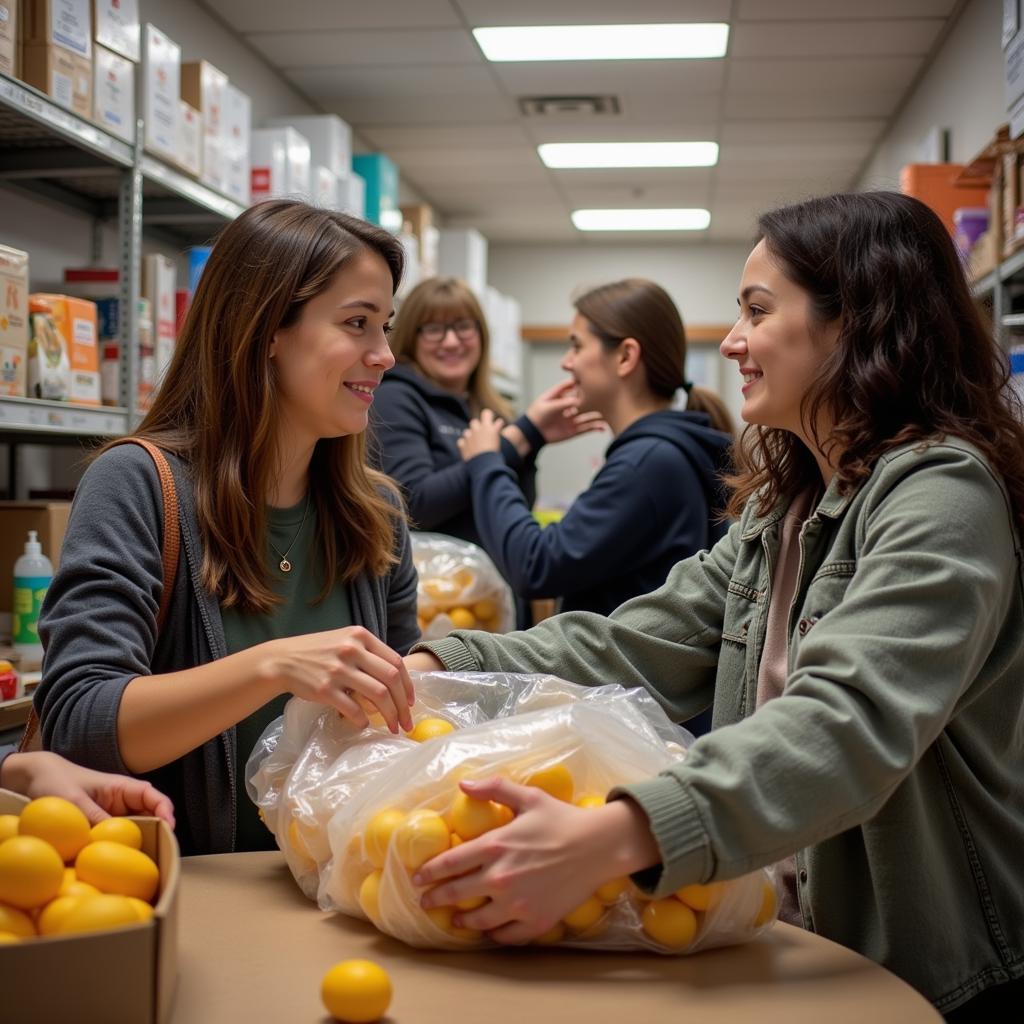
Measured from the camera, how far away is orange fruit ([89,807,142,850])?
98 centimetres

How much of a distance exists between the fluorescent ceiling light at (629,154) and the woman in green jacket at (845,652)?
15.9 ft

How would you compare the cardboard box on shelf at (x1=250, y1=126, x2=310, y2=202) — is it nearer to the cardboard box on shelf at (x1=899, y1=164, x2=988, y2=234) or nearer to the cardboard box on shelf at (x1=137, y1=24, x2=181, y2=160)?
the cardboard box on shelf at (x1=137, y1=24, x2=181, y2=160)

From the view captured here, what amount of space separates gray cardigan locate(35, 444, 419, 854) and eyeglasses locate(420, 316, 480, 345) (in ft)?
6.73

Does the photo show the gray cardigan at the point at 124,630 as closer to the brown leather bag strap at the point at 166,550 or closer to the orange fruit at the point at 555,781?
the brown leather bag strap at the point at 166,550

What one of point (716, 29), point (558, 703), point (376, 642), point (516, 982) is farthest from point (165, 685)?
point (716, 29)

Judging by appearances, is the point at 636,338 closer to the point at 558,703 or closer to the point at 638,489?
the point at 638,489

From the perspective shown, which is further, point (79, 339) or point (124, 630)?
point (79, 339)

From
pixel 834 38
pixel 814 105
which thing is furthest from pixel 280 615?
pixel 814 105

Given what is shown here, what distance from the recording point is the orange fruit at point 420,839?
3.22ft

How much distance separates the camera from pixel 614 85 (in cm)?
516

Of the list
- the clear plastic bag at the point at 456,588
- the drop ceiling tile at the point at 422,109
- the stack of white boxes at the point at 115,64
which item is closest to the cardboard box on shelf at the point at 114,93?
the stack of white boxes at the point at 115,64

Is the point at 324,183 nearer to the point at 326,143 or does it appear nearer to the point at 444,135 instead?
the point at 326,143

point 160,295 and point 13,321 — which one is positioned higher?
point 160,295

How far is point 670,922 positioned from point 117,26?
2.64 m
